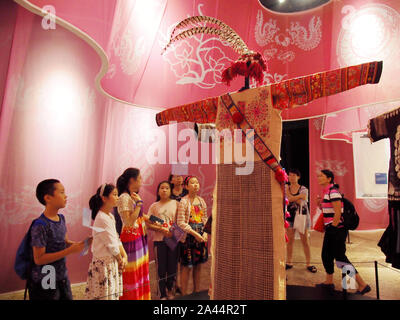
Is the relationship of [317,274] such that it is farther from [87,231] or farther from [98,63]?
[98,63]

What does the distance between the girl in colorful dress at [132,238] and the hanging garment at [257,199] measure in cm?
78

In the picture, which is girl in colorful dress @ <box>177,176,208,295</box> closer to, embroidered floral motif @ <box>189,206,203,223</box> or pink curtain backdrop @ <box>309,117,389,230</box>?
embroidered floral motif @ <box>189,206,203,223</box>

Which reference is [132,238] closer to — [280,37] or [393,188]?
[393,188]

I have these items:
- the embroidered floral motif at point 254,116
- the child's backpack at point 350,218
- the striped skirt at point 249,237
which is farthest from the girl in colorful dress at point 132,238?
the child's backpack at point 350,218

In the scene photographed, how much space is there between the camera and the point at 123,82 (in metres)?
1.82

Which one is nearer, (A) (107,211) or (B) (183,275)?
(A) (107,211)

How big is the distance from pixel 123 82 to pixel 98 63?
1.42 m

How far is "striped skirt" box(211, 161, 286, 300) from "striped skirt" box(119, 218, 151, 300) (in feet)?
2.55

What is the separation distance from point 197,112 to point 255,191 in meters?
0.75

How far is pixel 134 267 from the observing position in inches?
80.6

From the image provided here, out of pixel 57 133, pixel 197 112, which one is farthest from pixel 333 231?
pixel 57 133

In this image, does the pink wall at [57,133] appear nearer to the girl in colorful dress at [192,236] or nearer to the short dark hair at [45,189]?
the girl in colorful dress at [192,236]
